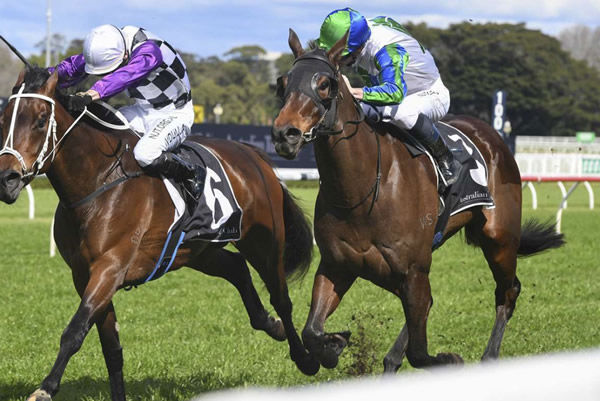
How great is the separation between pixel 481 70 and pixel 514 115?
149 inches

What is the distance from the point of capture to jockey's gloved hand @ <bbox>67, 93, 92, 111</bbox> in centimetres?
384

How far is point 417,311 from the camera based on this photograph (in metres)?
3.84

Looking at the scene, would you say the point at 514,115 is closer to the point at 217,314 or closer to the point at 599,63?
the point at 599,63

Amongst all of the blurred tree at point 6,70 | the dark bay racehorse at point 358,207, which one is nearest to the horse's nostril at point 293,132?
the dark bay racehorse at point 358,207

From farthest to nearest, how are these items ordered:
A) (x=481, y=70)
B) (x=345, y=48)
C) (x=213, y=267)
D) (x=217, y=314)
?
1. (x=481, y=70)
2. (x=217, y=314)
3. (x=213, y=267)
4. (x=345, y=48)

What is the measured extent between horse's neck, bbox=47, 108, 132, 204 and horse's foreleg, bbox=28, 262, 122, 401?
0.35 metres

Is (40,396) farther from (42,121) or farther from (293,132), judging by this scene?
(293,132)

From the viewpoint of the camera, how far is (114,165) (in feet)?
13.2

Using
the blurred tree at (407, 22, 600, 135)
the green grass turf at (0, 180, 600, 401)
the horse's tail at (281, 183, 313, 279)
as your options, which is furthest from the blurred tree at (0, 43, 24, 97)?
the horse's tail at (281, 183, 313, 279)

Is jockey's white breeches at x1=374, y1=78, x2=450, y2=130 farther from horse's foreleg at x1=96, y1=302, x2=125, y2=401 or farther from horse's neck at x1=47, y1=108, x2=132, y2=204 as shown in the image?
horse's foreleg at x1=96, y1=302, x2=125, y2=401

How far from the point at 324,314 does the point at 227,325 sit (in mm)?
2403

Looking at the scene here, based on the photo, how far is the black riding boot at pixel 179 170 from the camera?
411cm

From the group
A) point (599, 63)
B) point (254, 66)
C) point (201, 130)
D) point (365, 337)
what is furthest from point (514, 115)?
point (365, 337)

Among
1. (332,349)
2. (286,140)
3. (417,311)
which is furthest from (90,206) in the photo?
(417,311)
